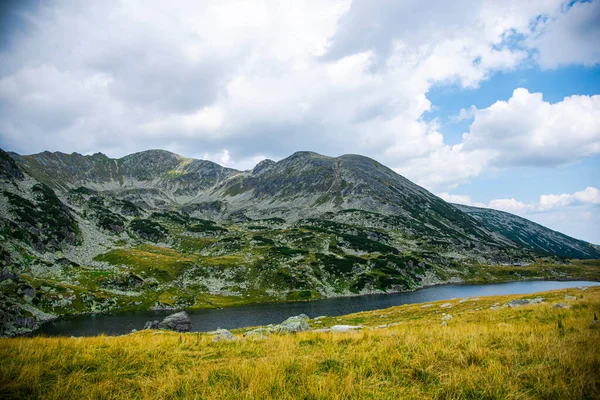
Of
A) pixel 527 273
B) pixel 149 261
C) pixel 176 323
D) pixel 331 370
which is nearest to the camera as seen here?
pixel 331 370

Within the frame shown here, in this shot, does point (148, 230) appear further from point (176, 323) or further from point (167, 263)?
point (176, 323)

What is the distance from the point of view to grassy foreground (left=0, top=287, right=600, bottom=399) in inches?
217

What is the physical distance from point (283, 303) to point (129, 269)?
7078cm

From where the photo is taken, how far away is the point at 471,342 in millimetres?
7945

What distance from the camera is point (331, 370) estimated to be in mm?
6809

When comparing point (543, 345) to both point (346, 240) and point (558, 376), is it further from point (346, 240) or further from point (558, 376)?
point (346, 240)

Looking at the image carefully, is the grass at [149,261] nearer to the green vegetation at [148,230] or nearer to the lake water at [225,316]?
the green vegetation at [148,230]

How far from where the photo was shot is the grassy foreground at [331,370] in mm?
5504

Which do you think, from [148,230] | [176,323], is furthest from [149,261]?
[176,323]

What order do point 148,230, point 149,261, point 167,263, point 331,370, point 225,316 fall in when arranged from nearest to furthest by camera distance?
point 331,370 → point 225,316 → point 149,261 → point 167,263 → point 148,230

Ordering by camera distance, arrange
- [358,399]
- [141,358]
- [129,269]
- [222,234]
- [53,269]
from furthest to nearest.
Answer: [222,234], [129,269], [53,269], [141,358], [358,399]

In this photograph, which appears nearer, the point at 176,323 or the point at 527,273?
the point at 176,323

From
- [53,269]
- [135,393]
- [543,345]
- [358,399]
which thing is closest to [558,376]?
[543,345]

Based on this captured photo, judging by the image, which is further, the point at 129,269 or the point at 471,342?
the point at 129,269
